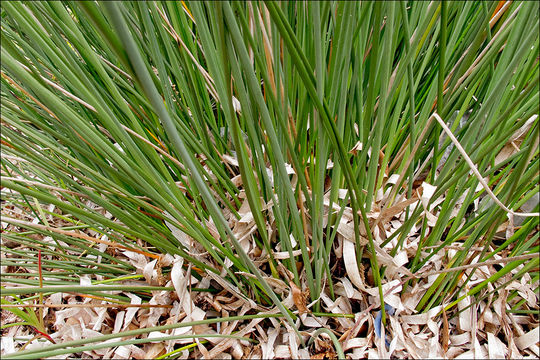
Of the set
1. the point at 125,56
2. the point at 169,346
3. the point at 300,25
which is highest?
the point at 300,25

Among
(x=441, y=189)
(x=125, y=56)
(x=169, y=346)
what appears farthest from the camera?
(x=169, y=346)

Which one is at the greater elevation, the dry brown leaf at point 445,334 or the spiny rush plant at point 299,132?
the spiny rush plant at point 299,132

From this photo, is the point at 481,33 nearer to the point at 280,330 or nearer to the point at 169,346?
the point at 280,330

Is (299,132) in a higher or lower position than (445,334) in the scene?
higher

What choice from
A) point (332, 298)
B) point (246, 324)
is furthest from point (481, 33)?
point (246, 324)

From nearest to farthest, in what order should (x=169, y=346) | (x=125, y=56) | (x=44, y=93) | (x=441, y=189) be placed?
(x=125, y=56) < (x=44, y=93) < (x=441, y=189) < (x=169, y=346)

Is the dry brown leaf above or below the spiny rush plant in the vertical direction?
below

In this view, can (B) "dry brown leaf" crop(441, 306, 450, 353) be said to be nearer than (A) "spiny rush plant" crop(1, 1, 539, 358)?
No

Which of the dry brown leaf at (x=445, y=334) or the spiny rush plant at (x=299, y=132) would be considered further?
the dry brown leaf at (x=445, y=334)
